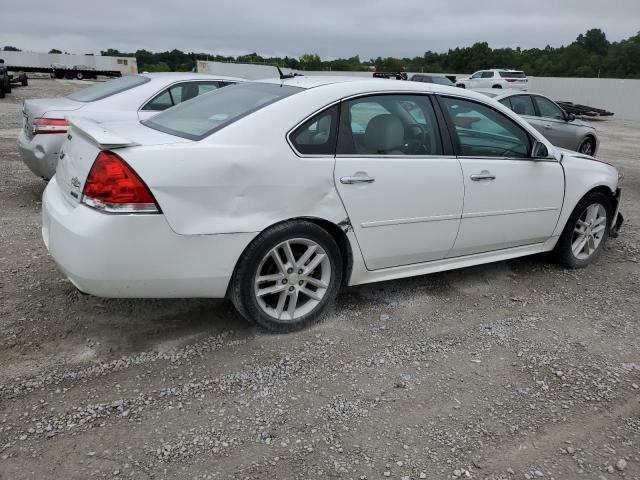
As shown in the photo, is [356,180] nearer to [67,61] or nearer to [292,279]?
[292,279]

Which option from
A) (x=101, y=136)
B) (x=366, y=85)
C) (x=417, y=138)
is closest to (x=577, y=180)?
(x=417, y=138)

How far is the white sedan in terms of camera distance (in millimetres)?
2832

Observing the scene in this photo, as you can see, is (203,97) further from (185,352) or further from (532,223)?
(532,223)

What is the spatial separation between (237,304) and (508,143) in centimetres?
250

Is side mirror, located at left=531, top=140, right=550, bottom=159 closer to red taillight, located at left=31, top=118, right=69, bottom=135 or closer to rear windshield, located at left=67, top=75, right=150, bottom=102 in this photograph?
rear windshield, located at left=67, top=75, right=150, bottom=102

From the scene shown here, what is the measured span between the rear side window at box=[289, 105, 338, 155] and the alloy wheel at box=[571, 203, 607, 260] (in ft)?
8.69

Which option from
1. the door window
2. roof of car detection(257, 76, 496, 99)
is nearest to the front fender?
roof of car detection(257, 76, 496, 99)

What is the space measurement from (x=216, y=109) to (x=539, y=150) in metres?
2.54

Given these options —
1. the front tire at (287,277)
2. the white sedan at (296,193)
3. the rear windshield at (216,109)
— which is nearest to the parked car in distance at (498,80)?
the white sedan at (296,193)

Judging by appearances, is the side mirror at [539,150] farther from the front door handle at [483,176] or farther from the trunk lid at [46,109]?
the trunk lid at [46,109]

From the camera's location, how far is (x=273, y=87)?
145 inches

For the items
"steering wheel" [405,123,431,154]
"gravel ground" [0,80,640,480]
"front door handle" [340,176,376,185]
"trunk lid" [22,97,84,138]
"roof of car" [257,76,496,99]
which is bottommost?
"gravel ground" [0,80,640,480]

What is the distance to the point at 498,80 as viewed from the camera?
30312mm

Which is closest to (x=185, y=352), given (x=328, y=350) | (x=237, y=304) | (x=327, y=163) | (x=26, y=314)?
(x=237, y=304)
